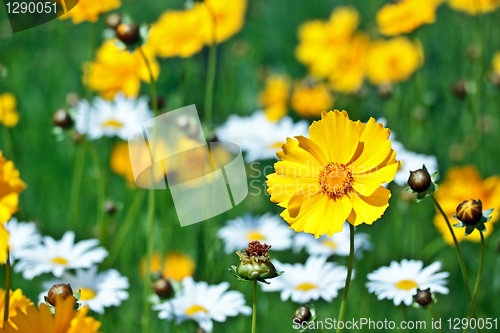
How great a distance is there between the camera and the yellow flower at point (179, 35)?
63.1 inches

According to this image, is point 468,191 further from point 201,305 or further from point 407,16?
point 201,305

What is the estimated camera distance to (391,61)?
2.09m

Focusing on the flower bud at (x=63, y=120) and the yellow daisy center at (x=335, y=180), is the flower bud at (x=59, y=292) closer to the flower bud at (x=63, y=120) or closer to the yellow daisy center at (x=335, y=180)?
the yellow daisy center at (x=335, y=180)

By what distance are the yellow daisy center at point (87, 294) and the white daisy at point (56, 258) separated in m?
0.05

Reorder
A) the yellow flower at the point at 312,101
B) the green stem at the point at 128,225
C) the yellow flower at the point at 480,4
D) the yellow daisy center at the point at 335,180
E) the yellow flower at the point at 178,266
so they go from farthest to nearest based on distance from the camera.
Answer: the yellow flower at the point at 312,101 < the yellow flower at the point at 480,4 < the yellow flower at the point at 178,266 < the green stem at the point at 128,225 < the yellow daisy center at the point at 335,180

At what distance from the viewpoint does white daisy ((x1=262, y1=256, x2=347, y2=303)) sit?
91 cm

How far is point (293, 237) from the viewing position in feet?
4.71

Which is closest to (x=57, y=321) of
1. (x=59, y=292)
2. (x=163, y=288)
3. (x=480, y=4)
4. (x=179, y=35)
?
(x=59, y=292)

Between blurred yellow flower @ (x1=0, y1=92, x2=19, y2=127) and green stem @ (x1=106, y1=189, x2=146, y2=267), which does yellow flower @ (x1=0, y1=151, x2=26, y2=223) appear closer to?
green stem @ (x1=106, y1=189, x2=146, y2=267)

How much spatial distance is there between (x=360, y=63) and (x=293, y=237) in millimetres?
1053

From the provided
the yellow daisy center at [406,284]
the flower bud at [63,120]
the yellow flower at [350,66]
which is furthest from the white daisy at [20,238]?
the yellow flower at [350,66]

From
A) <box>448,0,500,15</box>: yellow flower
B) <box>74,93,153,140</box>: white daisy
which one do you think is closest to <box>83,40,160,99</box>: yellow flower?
<box>74,93,153,140</box>: white daisy

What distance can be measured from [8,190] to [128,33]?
545 millimetres

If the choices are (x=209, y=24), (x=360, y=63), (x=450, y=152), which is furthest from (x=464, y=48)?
(x=209, y=24)
